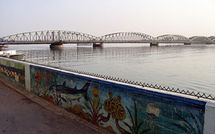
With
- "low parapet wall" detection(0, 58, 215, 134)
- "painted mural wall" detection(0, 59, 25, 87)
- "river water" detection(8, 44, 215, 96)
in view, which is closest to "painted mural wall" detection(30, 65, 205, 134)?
"low parapet wall" detection(0, 58, 215, 134)

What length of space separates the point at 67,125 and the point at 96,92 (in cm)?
186

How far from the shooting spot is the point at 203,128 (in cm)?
462

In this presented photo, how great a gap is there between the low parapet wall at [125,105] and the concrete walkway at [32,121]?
73cm

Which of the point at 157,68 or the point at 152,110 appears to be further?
the point at 157,68

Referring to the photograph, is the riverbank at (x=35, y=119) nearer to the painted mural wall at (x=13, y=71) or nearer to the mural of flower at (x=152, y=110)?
the painted mural wall at (x=13, y=71)

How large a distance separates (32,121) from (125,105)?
14.1 feet

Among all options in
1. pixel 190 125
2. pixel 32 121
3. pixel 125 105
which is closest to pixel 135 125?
pixel 125 105

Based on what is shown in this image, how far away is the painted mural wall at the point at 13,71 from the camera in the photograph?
13242 millimetres

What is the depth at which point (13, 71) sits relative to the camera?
1445 cm

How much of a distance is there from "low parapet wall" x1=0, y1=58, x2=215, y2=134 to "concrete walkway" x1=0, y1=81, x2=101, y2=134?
28.9 inches

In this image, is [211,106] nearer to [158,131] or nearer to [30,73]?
[158,131]

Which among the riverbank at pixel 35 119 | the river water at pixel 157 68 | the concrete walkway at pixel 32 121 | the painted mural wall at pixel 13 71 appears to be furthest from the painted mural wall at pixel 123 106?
the river water at pixel 157 68

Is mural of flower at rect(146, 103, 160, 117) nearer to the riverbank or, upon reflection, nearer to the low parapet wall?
the low parapet wall

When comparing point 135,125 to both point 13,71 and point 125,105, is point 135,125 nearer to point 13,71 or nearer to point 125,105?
point 125,105
